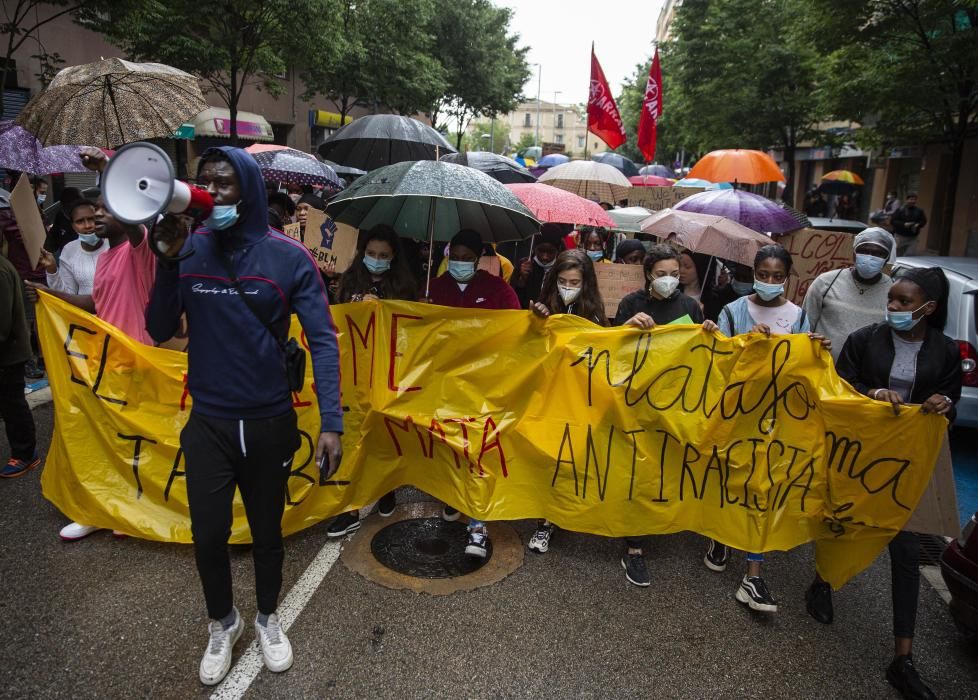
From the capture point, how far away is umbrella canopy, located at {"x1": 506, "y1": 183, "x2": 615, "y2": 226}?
19.2 ft

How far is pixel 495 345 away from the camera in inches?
162

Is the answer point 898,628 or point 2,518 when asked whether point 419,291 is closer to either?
point 2,518

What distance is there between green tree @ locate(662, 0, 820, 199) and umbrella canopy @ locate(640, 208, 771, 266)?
524 inches

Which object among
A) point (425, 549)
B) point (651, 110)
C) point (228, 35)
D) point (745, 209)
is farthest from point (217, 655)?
point (228, 35)

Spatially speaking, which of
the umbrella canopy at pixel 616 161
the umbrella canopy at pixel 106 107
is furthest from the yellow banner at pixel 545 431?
the umbrella canopy at pixel 616 161

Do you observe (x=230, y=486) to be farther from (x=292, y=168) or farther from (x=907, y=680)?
(x=292, y=168)

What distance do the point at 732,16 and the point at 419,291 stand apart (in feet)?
60.7

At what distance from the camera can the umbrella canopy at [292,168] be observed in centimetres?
791

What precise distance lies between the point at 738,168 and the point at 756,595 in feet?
22.5

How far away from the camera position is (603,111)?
35.0 feet

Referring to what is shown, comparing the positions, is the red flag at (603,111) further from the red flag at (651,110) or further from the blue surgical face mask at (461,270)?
the blue surgical face mask at (461,270)

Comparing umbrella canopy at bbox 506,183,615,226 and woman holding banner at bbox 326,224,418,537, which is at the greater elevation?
umbrella canopy at bbox 506,183,615,226

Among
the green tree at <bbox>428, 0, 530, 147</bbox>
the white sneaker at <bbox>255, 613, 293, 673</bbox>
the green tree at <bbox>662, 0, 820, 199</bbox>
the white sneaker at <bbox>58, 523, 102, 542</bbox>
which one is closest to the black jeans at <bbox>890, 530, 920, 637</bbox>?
the white sneaker at <bbox>255, 613, 293, 673</bbox>

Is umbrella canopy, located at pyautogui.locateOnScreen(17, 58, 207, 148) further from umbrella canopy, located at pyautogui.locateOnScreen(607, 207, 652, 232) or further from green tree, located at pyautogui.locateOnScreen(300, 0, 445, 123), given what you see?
green tree, located at pyautogui.locateOnScreen(300, 0, 445, 123)
